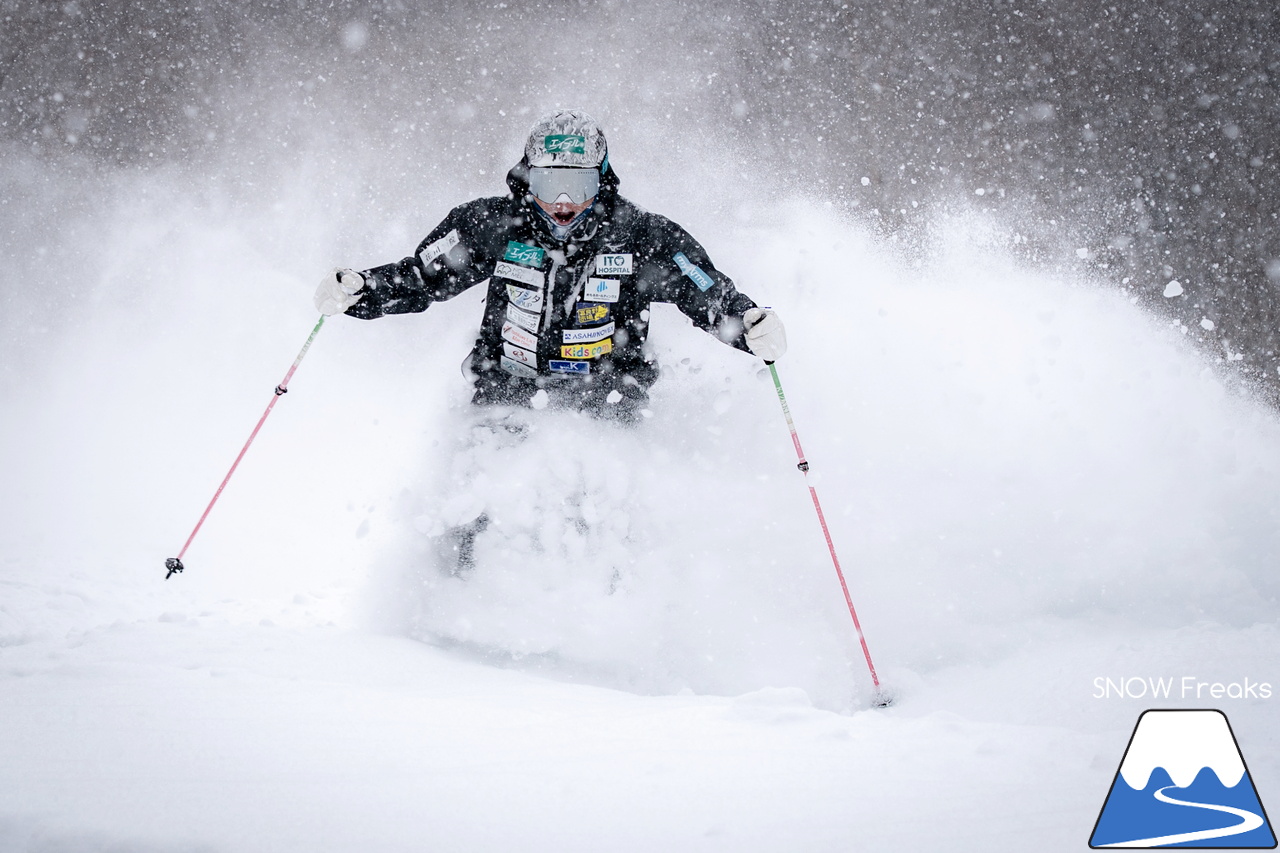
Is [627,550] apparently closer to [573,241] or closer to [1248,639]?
[573,241]

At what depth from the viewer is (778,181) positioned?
5000mm

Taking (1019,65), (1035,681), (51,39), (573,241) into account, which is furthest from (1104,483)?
(51,39)

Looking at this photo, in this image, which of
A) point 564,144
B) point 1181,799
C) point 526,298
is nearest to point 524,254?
point 526,298

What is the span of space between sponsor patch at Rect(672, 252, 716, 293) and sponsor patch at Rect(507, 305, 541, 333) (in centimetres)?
Answer: 60

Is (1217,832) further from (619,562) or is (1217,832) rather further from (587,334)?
(587,334)

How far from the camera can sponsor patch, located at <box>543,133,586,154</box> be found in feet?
8.39

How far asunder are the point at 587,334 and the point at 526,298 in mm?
278

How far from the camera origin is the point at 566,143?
2562 millimetres

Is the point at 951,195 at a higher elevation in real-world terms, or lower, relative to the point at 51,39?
lower

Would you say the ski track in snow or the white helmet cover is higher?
the white helmet cover

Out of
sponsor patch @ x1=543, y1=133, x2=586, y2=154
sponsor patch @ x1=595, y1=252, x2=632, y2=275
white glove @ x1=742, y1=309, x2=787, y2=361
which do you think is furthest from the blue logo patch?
sponsor patch @ x1=543, y1=133, x2=586, y2=154

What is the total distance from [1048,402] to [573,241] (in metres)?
2.93

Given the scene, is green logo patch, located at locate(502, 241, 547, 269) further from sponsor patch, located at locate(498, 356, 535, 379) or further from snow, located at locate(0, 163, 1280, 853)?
snow, located at locate(0, 163, 1280, 853)

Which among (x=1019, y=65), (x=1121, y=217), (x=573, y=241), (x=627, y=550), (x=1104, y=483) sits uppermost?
(x=1019, y=65)
